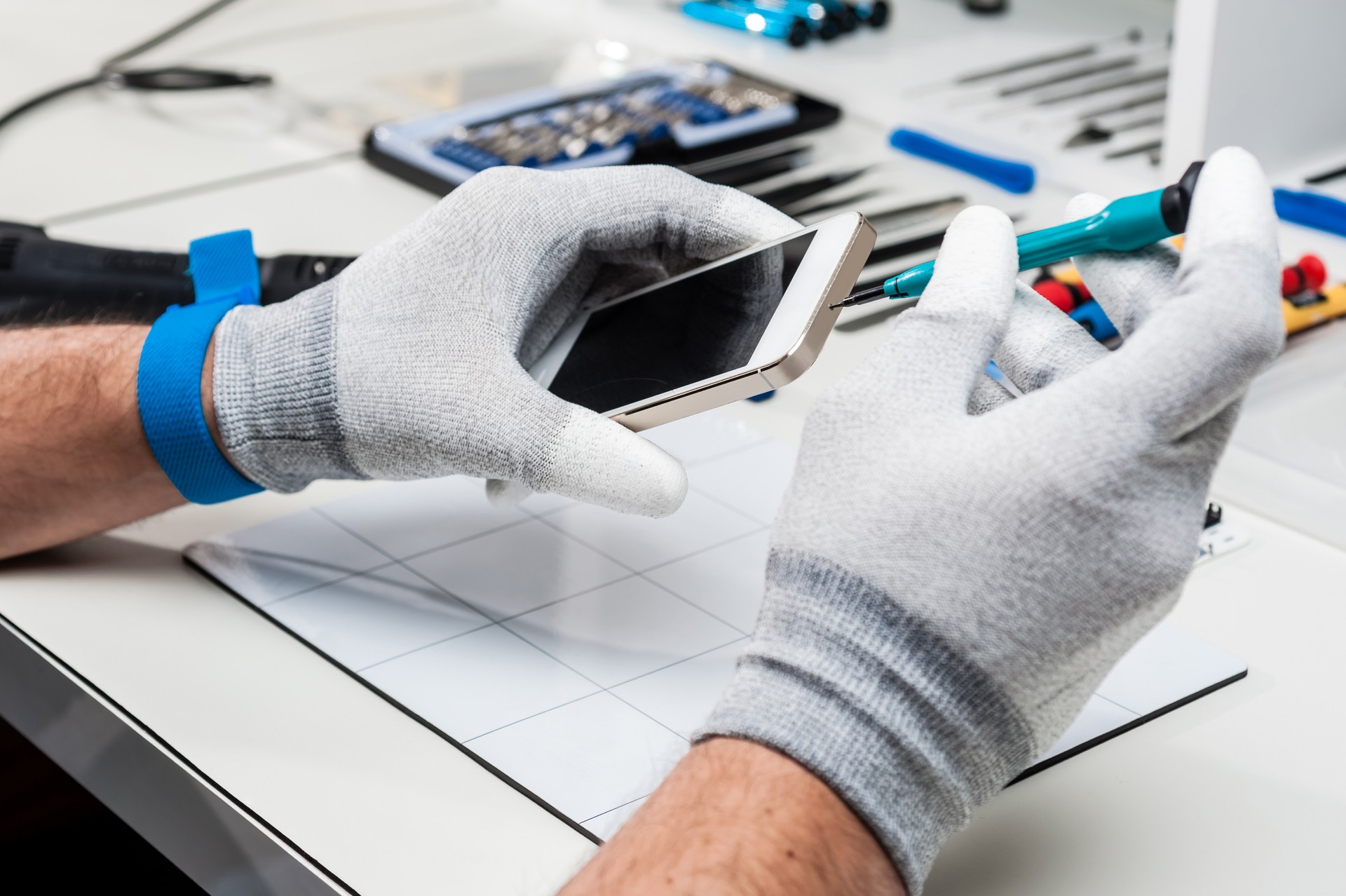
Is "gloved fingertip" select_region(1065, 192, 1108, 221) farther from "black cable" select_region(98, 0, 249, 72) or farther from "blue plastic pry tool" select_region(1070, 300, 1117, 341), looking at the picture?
"black cable" select_region(98, 0, 249, 72)

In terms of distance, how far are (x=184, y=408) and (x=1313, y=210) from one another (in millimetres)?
811

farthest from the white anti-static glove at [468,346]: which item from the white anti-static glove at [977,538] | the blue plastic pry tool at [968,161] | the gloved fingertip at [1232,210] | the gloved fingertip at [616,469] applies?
the blue plastic pry tool at [968,161]

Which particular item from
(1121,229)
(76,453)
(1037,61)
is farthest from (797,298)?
(1037,61)

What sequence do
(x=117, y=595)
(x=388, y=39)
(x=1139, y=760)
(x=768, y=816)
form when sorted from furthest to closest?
(x=388, y=39), (x=117, y=595), (x=1139, y=760), (x=768, y=816)

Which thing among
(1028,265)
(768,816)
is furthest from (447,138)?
(768,816)

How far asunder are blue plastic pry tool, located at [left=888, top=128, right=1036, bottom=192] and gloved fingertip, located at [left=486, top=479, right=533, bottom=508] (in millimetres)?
628

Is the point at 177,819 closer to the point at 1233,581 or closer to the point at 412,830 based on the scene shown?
the point at 412,830

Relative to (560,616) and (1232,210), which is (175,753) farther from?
(1232,210)

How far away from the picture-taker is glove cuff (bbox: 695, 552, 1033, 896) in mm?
431

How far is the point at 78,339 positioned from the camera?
0.68m

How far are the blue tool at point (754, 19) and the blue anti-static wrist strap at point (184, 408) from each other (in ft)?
2.88

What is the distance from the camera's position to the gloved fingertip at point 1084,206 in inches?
20.7

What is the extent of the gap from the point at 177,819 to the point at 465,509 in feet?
0.76

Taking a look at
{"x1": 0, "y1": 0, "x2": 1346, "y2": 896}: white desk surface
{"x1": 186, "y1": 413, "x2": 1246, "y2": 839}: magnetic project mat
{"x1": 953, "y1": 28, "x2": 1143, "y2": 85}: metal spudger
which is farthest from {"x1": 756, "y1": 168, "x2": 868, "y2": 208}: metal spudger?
{"x1": 0, "y1": 0, "x2": 1346, "y2": 896}: white desk surface
